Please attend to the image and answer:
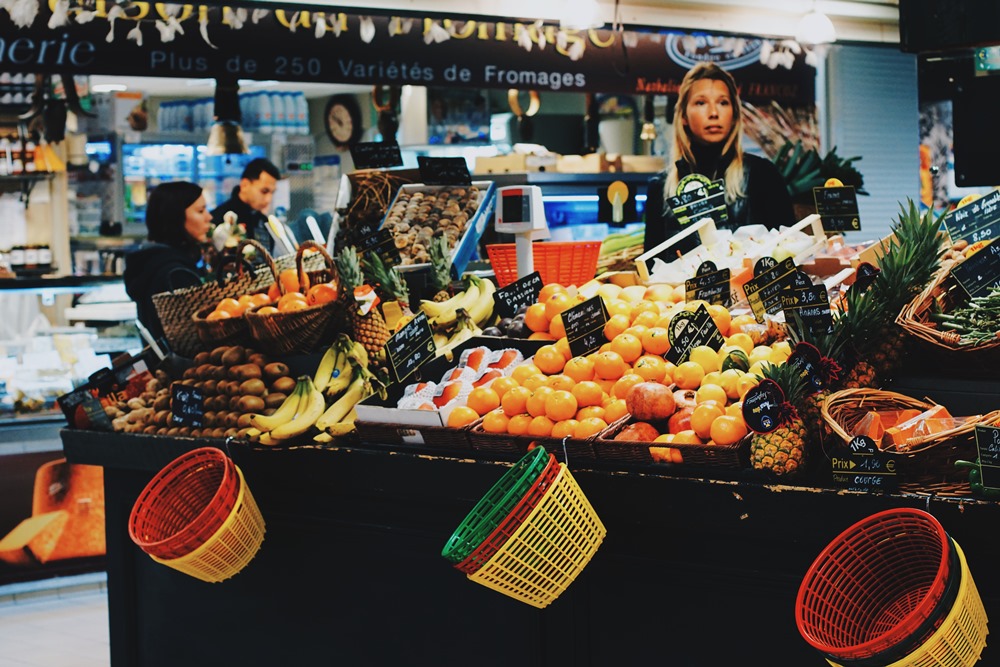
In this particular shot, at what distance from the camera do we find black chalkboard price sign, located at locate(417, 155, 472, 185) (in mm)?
4773

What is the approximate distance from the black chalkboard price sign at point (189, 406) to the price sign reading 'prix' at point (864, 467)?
2.02 metres

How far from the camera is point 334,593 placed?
3.43 metres

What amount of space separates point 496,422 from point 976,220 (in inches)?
69.6

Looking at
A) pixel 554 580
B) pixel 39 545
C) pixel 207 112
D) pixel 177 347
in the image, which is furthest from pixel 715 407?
pixel 207 112

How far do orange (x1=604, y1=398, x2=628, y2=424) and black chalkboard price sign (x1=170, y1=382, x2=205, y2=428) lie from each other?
1.37m

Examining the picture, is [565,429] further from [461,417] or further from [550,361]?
[550,361]

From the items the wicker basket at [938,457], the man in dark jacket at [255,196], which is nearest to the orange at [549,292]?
the wicker basket at [938,457]

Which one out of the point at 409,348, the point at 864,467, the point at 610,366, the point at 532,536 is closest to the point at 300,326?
the point at 409,348

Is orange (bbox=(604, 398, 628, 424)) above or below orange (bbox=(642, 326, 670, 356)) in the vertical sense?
below

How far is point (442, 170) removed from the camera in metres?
4.81

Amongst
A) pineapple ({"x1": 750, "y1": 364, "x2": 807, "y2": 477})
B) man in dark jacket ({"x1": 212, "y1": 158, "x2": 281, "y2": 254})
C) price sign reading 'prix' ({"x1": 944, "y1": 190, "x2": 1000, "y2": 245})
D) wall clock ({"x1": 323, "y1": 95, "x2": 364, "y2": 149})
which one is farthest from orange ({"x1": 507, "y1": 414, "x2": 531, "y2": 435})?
wall clock ({"x1": 323, "y1": 95, "x2": 364, "y2": 149})

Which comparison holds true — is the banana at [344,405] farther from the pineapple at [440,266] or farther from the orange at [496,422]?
the pineapple at [440,266]

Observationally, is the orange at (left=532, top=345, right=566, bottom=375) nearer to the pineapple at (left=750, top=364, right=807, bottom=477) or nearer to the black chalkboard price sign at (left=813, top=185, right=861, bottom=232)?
the pineapple at (left=750, top=364, right=807, bottom=477)

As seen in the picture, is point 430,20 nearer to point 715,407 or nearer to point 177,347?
point 177,347
